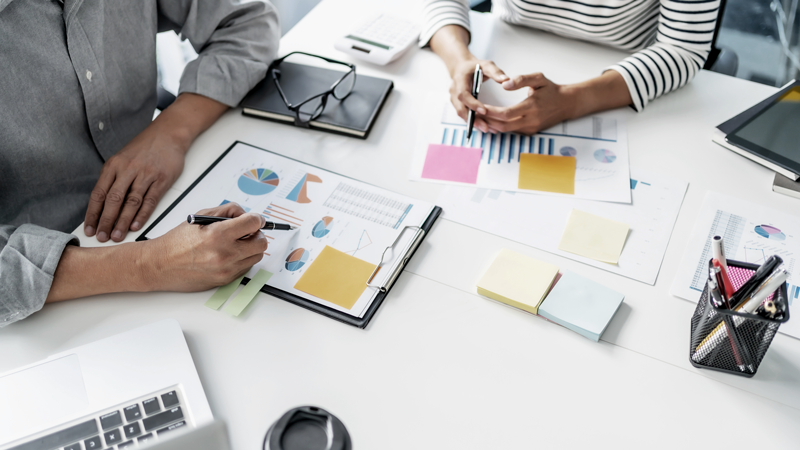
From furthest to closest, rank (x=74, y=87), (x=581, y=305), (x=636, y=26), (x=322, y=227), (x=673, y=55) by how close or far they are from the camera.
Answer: (x=636, y=26) → (x=673, y=55) → (x=74, y=87) → (x=322, y=227) → (x=581, y=305)

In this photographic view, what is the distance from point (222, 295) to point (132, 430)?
8.3 inches

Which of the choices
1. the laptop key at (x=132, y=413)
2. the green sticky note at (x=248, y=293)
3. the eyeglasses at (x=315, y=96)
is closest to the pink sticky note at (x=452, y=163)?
the eyeglasses at (x=315, y=96)

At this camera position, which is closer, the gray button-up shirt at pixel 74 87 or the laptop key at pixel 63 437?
the laptop key at pixel 63 437

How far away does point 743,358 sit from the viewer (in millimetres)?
658

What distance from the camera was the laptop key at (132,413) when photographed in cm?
64

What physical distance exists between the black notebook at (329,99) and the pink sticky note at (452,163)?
14 centimetres

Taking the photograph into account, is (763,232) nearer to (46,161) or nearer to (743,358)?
(743,358)

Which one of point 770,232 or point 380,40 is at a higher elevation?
point 380,40

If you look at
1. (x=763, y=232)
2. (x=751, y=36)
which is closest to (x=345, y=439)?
(x=763, y=232)

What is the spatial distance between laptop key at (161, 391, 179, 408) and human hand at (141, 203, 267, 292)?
165 mm

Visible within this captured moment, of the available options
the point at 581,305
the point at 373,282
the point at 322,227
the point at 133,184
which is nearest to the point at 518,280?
the point at 581,305

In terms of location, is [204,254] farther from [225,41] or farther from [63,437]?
[225,41]

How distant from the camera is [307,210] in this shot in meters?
0.88

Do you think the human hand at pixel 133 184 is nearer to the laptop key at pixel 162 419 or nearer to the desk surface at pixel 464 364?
the desk surface at pixel 464 364
